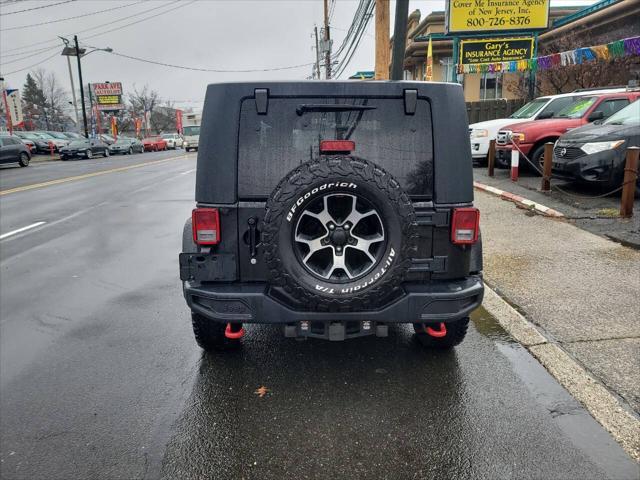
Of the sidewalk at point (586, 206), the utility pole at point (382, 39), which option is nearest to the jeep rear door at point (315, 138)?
the sidewalk at point (586, 206)

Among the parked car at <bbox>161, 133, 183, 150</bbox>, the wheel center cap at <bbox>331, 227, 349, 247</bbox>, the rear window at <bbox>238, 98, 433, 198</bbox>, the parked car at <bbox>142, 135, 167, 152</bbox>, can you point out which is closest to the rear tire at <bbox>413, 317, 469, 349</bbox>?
the wheel center cap at <bbox>331, 227, 349, 247</bbox>

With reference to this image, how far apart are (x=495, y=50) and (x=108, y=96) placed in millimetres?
69142

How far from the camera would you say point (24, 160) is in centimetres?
2716

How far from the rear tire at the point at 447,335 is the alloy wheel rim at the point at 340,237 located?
0.91m

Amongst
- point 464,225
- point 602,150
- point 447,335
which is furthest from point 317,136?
point 602,150

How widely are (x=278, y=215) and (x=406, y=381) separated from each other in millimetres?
1531

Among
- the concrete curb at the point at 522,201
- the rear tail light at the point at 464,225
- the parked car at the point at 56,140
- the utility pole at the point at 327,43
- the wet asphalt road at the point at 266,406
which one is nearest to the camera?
the wet asphalt road at the point at 266,406

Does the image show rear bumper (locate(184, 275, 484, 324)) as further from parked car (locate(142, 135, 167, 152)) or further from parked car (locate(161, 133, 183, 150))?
parked car (locate(161, 133, 183, 150))

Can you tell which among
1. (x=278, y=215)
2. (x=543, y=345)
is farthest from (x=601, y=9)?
(x=278, y=215)

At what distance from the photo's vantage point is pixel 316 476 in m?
2.56

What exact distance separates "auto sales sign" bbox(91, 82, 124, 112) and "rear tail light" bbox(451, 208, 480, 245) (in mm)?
81298

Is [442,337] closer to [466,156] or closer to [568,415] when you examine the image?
[568,415]

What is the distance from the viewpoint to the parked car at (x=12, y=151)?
25.3 meters

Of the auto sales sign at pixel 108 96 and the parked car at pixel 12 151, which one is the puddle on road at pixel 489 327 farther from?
the auto sales sign at pixel 108 96
